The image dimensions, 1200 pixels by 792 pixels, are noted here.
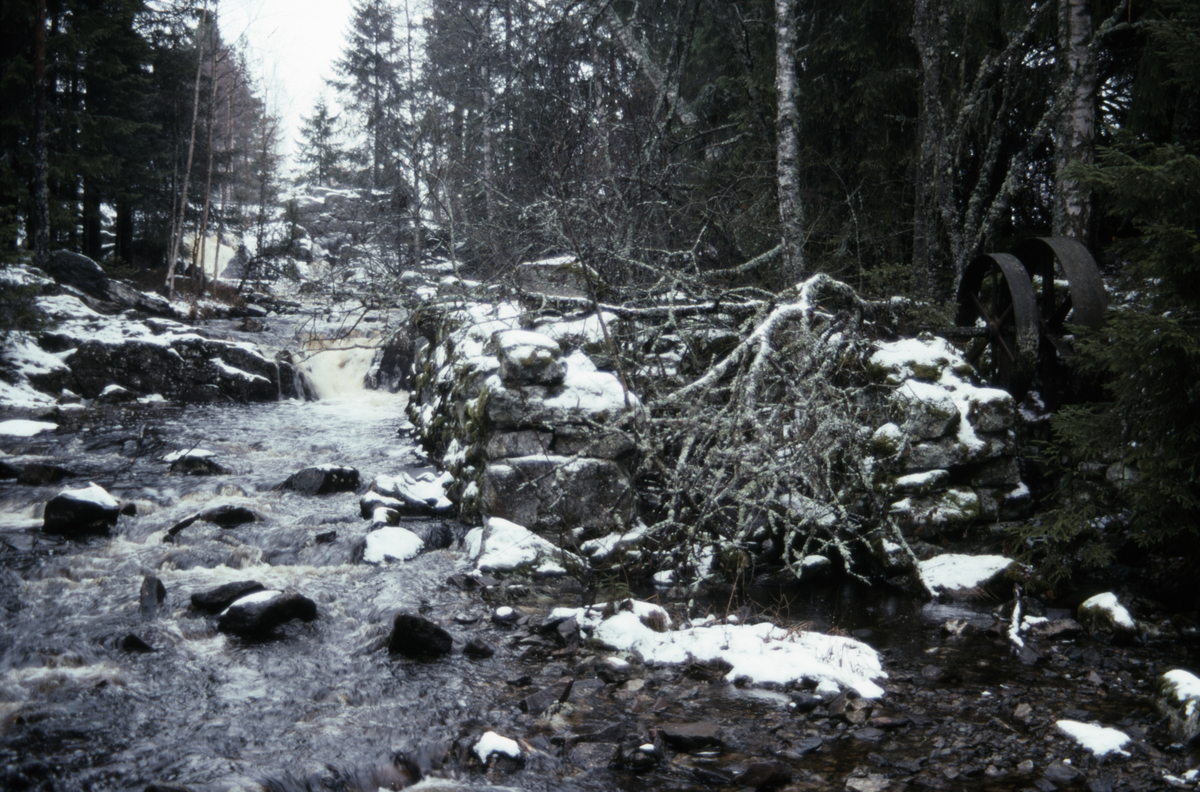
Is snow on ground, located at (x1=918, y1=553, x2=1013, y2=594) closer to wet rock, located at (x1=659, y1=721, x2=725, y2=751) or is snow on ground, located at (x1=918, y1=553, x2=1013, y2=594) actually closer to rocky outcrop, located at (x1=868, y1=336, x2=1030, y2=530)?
rocky outcrop, located at (x1=868, y1=336, x2=1030, y2=530)

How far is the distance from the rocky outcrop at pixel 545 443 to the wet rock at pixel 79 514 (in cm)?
343

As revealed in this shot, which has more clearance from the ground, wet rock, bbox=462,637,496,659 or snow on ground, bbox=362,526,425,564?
snow on ground, bbox=362,526,425,564

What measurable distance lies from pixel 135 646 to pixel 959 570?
243 inches

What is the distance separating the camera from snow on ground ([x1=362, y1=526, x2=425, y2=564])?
21.8 feet

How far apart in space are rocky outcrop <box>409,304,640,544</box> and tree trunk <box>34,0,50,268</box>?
14.7 meters

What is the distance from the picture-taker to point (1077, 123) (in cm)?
774

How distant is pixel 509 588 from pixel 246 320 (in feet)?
56.1

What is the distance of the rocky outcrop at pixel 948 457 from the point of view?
6.26m

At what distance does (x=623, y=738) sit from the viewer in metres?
3.73

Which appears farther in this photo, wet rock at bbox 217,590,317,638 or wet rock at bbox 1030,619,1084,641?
wet rock at bbox 217,590,317,638

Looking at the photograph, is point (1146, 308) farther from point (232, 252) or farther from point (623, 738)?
Result: point (232, 252)

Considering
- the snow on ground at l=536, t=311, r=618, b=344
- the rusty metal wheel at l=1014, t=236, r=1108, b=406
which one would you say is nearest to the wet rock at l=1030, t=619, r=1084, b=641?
the rusty metal wheel at l=1014, t=236, r=1108, b=406

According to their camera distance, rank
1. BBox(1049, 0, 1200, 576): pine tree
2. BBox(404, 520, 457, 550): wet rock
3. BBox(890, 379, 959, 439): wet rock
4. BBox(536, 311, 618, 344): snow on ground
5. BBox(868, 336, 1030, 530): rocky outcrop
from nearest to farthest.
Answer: BBox(1049, 0, 1200, 576): pine tree → BBox(868, 336, 1030, 530): rocky outcrop → BBox(890, 379, 959, 439): wet rock → BBox(404, 520, 457, 550): wet rock → BBox(536, 311, 618, 344): snow on ground

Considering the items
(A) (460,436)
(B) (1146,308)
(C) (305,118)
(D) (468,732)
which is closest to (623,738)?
(D) (468,732)
